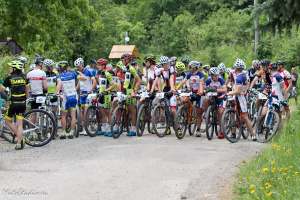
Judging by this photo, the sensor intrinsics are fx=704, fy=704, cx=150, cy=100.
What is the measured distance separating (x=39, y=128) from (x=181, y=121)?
3783 mm

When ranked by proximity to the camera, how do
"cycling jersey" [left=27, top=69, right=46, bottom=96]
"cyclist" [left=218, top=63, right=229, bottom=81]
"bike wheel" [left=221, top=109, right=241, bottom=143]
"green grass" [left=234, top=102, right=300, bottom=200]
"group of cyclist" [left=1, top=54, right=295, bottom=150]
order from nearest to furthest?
"green grass" [left=234, top=102, right=300, bottom=200], "bike wheel" [left=221, top=109, right=241, bottom=143], "cycling jersey" [left=27, top=69, right=46, bottom=96], "group of cyclist" [left=1, top=54, right=295, bottom=150], "cyclist" [left=218, top=63, right=229, bottom=81]

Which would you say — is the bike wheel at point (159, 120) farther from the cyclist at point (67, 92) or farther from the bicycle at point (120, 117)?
the cyclist at point (67, 92)

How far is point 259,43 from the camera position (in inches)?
1657

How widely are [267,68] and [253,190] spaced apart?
9434 mm

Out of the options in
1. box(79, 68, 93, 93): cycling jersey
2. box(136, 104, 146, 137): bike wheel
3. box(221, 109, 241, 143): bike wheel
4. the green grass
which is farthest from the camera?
box(79, 68, 93, 93): cycling jersey

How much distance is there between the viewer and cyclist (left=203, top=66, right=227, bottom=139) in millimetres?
17234

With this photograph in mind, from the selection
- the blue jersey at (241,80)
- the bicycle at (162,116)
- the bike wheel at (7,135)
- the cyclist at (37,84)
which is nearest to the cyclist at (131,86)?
the bicycle at (162,116)

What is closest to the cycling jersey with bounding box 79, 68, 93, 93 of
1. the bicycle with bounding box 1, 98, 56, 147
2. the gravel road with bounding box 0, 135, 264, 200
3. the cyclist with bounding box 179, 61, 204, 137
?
the gravel road with bounding box 0, 135, 264, 200

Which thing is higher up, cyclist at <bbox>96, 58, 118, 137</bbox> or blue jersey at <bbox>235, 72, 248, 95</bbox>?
blue jersey at <bbox>235, 72, 248, 95</bbox>

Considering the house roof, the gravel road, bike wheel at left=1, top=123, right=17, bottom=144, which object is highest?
the house roof

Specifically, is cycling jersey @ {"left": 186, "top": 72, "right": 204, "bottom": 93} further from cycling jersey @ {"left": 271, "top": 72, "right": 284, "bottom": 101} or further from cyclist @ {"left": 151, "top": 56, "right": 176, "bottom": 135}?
cycling jersey @ {"left": 271, "top": 72, "right": 284, "bottom": 101}

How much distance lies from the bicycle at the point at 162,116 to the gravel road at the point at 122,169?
1.79 feet

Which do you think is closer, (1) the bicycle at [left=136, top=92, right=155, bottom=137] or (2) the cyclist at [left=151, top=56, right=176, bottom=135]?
(1) the bicycle at [left=136, top=92, right=155, bottom=137]

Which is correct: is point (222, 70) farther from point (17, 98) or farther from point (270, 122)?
point (17, 98)
